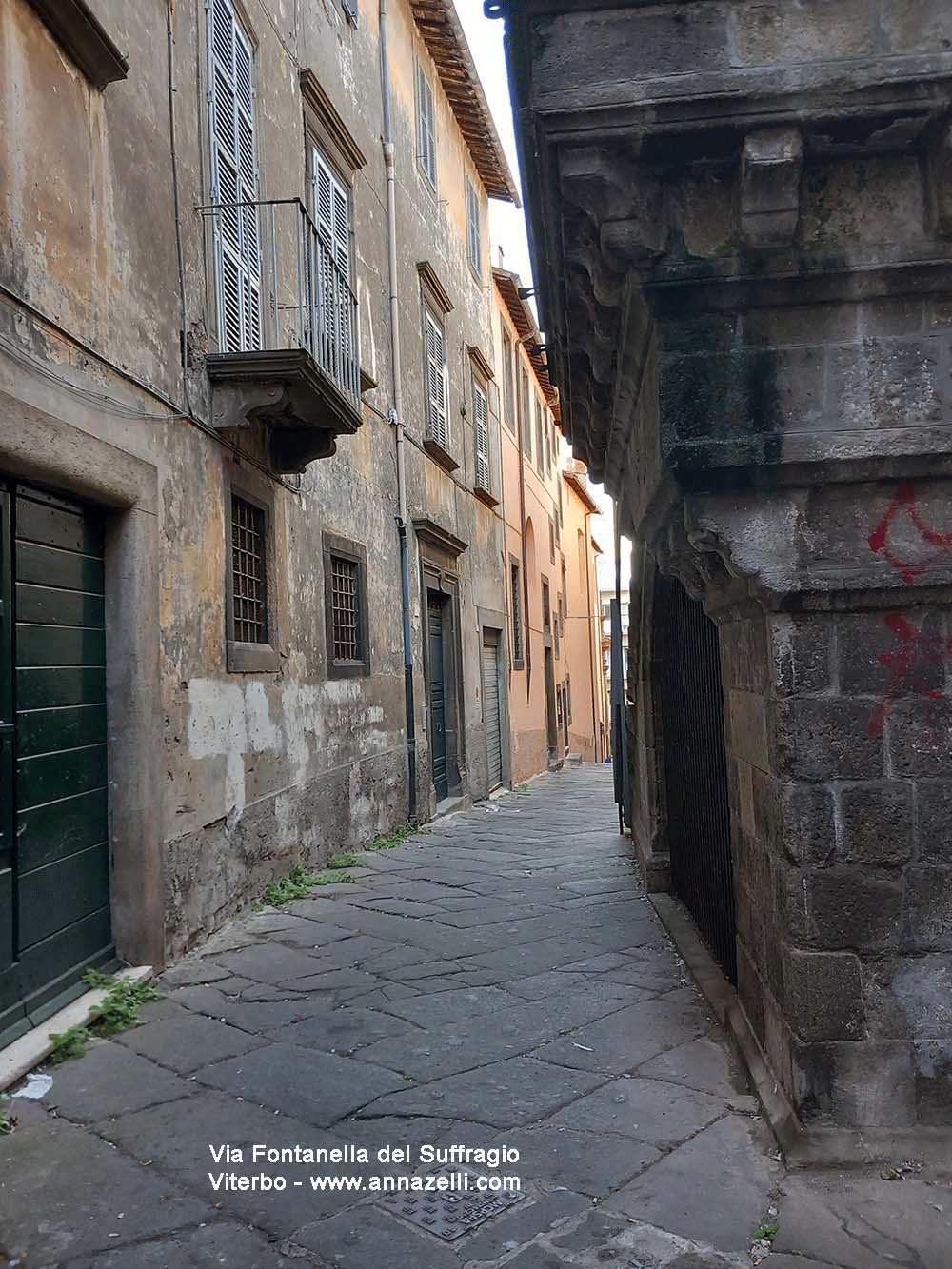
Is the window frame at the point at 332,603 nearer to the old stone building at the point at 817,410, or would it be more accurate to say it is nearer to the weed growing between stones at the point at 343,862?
the weed growing between stones at the point at 343,862

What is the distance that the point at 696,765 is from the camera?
4816mm

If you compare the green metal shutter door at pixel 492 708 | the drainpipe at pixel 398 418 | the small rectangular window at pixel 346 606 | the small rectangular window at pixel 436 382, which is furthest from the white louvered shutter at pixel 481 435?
the small rectangular window at pixel 346 606

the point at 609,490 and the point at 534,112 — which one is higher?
the point at 534,112

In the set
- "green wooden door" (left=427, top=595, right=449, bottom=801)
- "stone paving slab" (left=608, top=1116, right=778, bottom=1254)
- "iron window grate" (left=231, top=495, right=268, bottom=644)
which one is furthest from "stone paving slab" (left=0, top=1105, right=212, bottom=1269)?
"green wooden door" (left=427, top=595, right=449, bottom=801)

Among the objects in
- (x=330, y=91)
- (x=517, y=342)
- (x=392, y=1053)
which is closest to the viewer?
(x=392, y=1053)

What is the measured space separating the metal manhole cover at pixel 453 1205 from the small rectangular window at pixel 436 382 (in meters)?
9.14

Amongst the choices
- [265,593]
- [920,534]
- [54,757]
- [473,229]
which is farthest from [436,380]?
[920,534]

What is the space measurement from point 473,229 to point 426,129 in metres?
2.90

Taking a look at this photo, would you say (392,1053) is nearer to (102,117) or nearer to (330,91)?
(102,117)

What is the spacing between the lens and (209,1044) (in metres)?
3.66

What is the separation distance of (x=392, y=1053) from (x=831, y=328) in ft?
9.21

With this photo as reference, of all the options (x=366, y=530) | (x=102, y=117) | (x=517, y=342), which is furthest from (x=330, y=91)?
(x=517, y=342)

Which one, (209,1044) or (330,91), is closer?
(209,1044)

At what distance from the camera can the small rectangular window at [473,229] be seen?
14.3 metres
